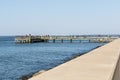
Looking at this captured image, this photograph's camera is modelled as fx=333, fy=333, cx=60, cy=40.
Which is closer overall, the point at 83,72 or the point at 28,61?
the point at 83,72

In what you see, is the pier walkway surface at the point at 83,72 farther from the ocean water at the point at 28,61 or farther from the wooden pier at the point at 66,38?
the wooden pier at the point at 66,38

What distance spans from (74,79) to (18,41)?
10542 centimetres

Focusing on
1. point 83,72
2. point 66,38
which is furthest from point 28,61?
point 66,38

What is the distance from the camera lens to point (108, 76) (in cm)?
716

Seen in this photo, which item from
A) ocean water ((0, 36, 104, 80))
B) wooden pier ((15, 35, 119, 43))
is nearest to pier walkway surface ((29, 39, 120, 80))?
ocean water ((0, 36, 104, 80))

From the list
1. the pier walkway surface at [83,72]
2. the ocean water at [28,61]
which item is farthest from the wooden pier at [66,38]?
the pier walkway surface at [83,72]

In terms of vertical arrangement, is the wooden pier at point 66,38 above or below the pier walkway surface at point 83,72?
below

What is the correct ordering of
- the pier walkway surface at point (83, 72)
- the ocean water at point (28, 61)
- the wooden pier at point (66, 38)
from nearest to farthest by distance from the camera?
the pier walkway surface at point (83, 72) < the ocean water at point (28, 61) < the wooden pier at point (66, 38)

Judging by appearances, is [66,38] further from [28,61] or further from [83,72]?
[83,72]

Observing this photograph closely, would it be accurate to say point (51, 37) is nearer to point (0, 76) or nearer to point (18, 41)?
point (18, 41)

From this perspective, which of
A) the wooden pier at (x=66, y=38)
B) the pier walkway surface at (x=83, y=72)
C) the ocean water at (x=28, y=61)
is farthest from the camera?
the wooden pier at (x=66, y=38)

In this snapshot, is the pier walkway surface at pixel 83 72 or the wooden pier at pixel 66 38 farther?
the wooden pier at pixel 66 38

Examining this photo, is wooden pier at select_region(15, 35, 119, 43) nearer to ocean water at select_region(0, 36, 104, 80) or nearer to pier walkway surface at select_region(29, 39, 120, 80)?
ocean water at select_region(0, 36, 104, 80)

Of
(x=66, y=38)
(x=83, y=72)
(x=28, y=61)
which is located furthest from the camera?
(x=66, y=38)
